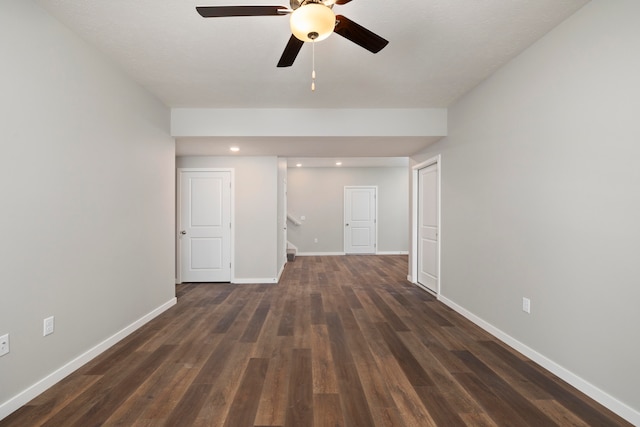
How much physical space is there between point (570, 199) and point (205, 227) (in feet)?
16.0

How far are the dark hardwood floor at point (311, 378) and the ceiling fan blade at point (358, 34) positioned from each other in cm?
220

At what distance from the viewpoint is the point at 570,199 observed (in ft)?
6.76

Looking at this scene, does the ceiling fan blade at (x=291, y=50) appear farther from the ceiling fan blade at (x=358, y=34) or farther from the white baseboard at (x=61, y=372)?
the white baseboard at (x=61, y=372)

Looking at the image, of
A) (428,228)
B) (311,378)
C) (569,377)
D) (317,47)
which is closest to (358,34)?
(317,47)

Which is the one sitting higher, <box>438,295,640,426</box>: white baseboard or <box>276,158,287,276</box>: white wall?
<box>276,158,287,276</box>: white wall

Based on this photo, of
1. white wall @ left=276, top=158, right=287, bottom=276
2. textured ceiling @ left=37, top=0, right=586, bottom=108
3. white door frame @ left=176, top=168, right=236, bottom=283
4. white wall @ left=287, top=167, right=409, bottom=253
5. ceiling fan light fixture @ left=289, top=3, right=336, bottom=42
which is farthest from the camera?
white wall @ left=287, top=167, right=409, bottom=253

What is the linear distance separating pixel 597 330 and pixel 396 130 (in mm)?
2824

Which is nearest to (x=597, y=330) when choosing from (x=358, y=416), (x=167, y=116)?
(x=358, y=416)

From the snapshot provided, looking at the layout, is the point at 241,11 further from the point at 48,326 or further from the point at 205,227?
the point at 205,227

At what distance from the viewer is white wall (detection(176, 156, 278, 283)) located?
5074 mm

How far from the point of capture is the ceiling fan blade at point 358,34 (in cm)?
156

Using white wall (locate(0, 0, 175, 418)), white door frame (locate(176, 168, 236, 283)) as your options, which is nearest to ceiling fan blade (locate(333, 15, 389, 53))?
white wall (locate(0, 0, 175, 418))

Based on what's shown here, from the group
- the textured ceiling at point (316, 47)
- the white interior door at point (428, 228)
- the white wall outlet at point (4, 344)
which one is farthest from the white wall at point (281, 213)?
the white wall outlet at point (4, 344)

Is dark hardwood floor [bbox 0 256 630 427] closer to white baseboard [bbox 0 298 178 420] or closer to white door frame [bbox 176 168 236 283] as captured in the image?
white baseboard [bbox 0 298 178 420]
